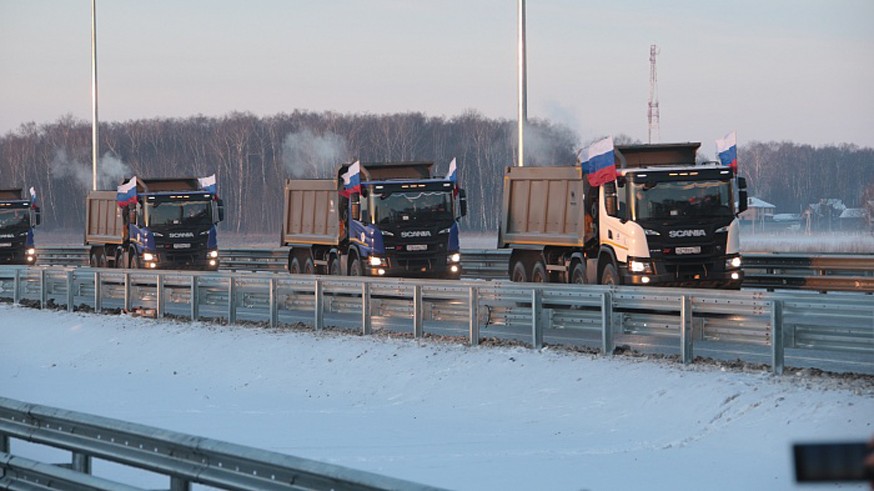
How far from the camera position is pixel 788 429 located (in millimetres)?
12531

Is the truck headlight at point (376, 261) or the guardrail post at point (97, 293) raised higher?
→ the truck headlight at point (376, 261)

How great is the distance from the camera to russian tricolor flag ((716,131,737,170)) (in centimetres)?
2511

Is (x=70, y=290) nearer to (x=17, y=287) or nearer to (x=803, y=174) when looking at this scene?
(x=17, y=287)

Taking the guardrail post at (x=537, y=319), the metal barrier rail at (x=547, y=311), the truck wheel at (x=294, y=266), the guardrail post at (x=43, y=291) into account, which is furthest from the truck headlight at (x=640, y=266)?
the guardrail post at (x=43, y=291)

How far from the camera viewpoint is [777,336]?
575 inches

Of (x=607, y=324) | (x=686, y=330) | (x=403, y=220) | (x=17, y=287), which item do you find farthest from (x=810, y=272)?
(x=17, y=287)

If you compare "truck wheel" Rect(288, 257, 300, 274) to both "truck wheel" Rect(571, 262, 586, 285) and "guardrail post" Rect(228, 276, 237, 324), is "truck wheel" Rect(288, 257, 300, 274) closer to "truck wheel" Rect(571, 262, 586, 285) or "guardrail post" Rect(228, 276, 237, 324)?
"guardrail post" Rect(228, 276, 237, 324)

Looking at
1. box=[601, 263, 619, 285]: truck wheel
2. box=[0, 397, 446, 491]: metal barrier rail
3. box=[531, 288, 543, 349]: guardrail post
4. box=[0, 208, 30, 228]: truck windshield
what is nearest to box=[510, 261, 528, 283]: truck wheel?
box=[601, 263, 619, 285]: truck wheel

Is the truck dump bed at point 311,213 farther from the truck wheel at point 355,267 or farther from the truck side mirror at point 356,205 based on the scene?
the truck side mirror at point 356,205

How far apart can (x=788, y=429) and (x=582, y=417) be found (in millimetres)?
2784

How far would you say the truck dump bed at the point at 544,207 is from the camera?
2712 centimetres

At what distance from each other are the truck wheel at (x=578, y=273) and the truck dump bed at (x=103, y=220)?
73.6 ft

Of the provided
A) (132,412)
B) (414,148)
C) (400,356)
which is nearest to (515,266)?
(400,356)

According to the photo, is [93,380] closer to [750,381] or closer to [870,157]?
[750,381]
